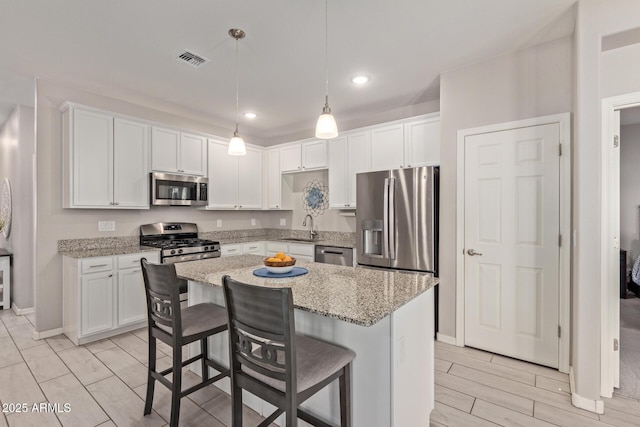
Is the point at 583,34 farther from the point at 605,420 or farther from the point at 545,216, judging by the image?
the point at 605,420

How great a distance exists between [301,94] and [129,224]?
270 centimetres

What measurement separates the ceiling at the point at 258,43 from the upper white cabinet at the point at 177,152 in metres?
0.47

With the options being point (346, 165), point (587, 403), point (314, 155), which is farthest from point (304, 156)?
point (587, 403)

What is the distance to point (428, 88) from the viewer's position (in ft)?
11.7

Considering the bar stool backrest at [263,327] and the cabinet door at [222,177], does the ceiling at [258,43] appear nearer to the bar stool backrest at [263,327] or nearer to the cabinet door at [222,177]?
the cabinet door at [222,177]

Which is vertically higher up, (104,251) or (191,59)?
(191,59)

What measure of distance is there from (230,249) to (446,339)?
2963 millimetres

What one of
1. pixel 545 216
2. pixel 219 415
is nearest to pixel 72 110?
pixel 219 415

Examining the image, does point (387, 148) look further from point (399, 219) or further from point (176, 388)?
point (176, 388)

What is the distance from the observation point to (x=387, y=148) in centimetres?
389

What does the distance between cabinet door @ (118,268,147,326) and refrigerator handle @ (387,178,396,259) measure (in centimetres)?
283

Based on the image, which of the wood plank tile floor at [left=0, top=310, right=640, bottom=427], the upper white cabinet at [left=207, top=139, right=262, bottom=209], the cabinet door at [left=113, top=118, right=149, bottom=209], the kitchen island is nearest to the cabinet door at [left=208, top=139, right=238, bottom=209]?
the upper white cabinet at [left=207, top=139, right=262, bottom=209]

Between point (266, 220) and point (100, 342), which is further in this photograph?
point (266, 220)

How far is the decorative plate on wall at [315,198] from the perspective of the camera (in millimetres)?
5000
